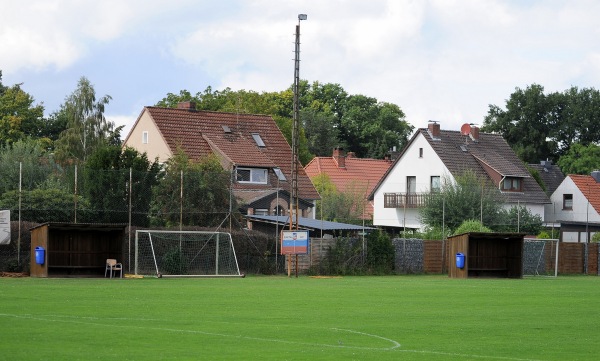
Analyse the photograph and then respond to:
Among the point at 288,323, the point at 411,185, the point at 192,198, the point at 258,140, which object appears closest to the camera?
the point at 288,323

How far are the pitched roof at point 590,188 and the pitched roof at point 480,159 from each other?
4614 mm

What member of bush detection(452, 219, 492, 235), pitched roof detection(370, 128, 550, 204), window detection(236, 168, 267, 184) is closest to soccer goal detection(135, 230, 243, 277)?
bush detection(452, 219, 492, 235)

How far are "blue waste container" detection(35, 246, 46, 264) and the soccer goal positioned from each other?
4300mm

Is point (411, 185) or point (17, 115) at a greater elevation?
point (17, 115)

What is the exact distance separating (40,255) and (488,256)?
18894 millimetres

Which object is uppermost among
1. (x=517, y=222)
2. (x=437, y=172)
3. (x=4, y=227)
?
(x=437, y=172)

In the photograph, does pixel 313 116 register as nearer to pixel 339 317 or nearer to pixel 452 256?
pixel 452 256

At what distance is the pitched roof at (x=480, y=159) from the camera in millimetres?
75750

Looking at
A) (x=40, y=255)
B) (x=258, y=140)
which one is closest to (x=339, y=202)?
(x=258, y=140)

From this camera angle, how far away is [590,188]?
8375cm

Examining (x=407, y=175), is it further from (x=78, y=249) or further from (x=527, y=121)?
(x=78, y=249)

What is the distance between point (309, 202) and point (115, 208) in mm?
24065

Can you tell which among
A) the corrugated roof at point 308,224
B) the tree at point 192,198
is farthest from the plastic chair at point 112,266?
the corrugated roof at point 308,224

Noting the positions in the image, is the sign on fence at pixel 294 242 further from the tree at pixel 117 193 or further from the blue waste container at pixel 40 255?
the blue waste container at pixel 40 255
